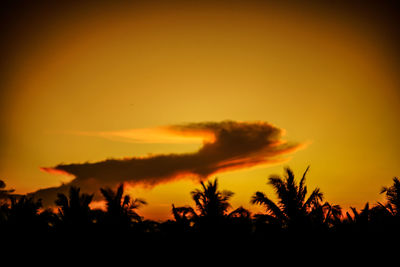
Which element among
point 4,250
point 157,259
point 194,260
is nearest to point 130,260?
point 157,259

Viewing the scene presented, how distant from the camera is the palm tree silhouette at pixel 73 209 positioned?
13836 millimetres

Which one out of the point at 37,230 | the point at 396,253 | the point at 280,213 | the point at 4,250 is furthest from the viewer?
the point at 280,213

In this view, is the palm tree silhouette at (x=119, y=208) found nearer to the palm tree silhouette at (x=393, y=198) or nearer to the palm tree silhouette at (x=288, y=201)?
the palm tree silhouette at (x=288, y=201)

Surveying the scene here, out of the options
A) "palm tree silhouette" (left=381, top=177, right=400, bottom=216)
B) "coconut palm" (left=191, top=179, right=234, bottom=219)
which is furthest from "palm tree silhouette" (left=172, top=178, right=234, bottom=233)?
"palm tree silhouette" (left=381, top=177, right=400, bottom=216)

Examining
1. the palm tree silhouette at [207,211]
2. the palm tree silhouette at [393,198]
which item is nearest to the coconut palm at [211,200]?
the palm tree silhouette at [207,211]

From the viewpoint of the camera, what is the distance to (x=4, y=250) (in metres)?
12.5

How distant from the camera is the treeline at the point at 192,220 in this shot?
521 inches

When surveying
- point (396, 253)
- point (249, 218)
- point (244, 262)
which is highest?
point (249, 218)

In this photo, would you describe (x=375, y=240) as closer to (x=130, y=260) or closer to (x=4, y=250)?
(x=130, y=260)

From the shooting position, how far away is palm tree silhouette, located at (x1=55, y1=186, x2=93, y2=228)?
1384cm

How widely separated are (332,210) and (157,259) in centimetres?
1021

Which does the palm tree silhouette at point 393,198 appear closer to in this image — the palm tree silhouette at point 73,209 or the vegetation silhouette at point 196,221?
the vegetation silhouette at point 196,221

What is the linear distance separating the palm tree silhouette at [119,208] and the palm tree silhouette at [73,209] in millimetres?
1162

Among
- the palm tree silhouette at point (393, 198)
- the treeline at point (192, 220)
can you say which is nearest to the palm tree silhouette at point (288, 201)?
the treeline at point (192, 220)
